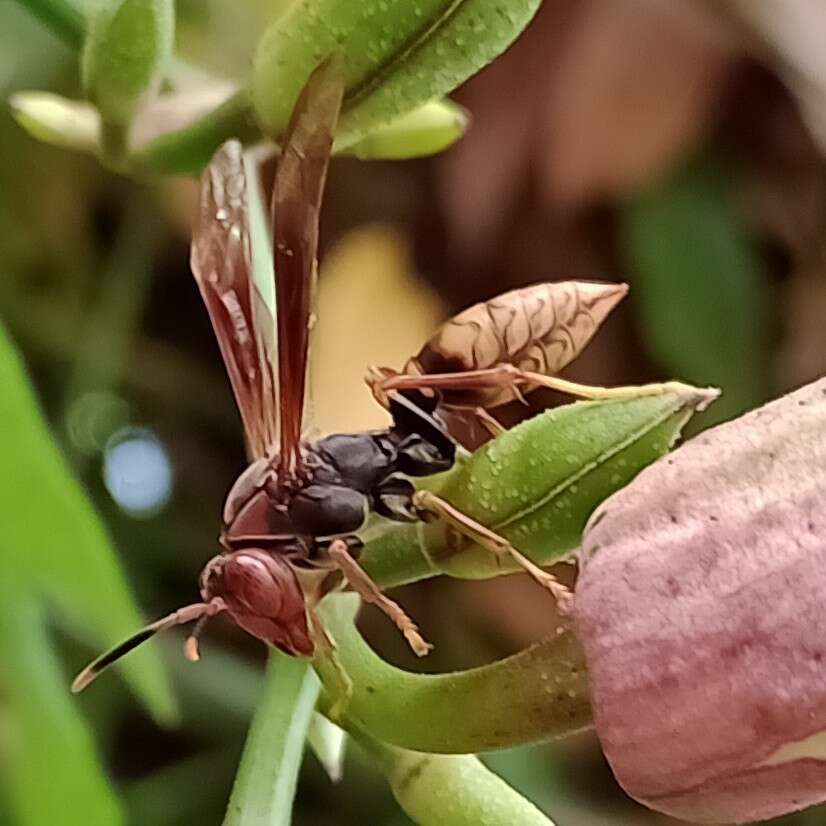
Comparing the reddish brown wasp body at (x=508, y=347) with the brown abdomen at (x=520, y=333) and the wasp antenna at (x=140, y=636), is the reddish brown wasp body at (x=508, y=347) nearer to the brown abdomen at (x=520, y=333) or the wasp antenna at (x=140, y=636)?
the brown abdomen at (x=520, y=333)

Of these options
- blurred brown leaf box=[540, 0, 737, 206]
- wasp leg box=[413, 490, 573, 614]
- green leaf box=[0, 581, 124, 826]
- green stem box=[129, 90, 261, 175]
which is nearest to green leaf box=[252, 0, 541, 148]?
green stem box=[129, 90, 261, 175]

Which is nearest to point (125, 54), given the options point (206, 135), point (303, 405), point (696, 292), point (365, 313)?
point (206, 135)

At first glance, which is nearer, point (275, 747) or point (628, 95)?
point (275, 747)

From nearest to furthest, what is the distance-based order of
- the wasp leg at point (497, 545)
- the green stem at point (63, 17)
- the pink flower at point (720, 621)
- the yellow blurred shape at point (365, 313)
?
the pink flower at point (720, 621), the wasp leg at point (497, 545), the green stem at point (63, 17), the yellow blurred shape at point (365, 313)

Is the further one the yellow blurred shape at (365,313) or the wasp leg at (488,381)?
the yellow blurred shape at (365,313)

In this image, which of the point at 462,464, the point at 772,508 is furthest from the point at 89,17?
the point at 772,508

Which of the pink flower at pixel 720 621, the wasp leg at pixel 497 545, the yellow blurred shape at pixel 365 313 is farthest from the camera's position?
the yellow blurred shape at pixel 365 313

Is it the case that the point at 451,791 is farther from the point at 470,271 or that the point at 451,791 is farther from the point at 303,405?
the point at 470,271

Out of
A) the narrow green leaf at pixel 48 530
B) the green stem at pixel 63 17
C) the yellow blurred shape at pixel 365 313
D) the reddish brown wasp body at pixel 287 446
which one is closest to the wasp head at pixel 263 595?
the reddish brown wasp body at pixel 287 446
